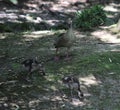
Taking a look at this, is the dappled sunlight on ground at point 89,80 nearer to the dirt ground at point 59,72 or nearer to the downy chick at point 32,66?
the dirt ground at point 59,72

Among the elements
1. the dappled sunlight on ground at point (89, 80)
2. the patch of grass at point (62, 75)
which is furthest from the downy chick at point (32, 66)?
the dappled sunlight on ground at point (89, 80)

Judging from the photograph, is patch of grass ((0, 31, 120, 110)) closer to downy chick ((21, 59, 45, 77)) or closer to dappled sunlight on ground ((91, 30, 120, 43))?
downy chick ((21, 59, 45, 77))

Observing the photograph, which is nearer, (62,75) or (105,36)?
(62,75)

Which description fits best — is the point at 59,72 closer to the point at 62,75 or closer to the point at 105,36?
the point at 62,75

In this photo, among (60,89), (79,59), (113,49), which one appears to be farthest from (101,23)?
(60,89)

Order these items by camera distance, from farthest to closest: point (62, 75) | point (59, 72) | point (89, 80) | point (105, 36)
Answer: point (105, 36), point (59, 72), point (62, 75), point (89, 80)

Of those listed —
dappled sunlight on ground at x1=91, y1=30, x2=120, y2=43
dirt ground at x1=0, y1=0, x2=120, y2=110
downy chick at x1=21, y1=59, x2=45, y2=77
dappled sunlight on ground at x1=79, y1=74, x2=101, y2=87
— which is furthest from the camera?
dappled sunlight on ground at x1=91, y1=30, x2=120, y2=43

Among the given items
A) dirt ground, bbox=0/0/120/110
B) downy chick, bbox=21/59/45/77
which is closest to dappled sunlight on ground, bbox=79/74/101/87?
dirt ground, bbox=0/0/120/110

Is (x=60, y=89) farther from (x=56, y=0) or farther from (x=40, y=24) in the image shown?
(x=56, y=0)

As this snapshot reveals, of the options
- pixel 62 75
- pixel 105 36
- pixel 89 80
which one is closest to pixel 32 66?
pixel 62 75

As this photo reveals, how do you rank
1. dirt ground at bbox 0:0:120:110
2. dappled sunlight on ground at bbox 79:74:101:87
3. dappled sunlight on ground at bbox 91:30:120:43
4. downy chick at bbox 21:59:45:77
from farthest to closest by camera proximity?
dappled sunlight on ground at bbox 91:30:120:43 < downy chick at bbox 21:59:45:77 < dappled sunlight on ground at bbox 79:74:101:87 < dirt ground at bbox 0:0:120:110

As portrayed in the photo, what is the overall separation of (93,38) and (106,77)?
4187mm

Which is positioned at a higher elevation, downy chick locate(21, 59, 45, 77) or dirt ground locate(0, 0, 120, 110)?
downy chick locate(21, 59, 45, 77)

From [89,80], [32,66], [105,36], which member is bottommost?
[89,80]
